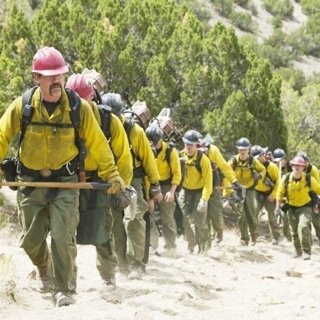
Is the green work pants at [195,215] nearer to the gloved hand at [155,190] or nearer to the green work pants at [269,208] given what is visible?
the green work pants at [269,208]

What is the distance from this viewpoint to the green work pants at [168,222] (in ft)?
37.0

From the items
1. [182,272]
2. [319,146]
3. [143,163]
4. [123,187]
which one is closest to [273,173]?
[182,272]

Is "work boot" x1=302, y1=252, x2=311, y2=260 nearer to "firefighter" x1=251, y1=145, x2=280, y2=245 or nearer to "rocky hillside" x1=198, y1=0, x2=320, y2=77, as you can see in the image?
"firefighter" x1=251, y1=145, x2=280, y2=245

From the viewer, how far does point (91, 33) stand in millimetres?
20922

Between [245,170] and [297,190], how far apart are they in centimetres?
220

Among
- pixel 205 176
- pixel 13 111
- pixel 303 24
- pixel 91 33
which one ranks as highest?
pixel 303 24

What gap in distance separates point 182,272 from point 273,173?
6520 millimetres

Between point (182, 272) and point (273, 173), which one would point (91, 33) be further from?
point (182, 272)

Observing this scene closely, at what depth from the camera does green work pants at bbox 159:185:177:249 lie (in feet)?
37.0

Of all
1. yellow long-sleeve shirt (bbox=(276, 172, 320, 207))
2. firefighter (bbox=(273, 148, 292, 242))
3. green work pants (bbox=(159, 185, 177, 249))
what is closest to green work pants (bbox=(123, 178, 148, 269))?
green work pants (bbox=(159, 185, 177, 249))

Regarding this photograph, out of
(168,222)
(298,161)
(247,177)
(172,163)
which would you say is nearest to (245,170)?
(247,177)

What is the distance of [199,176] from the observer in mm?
11953

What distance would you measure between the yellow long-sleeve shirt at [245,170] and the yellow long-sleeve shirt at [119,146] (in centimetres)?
805

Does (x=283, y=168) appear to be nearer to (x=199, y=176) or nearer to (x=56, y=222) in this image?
(x=199, y=176)
